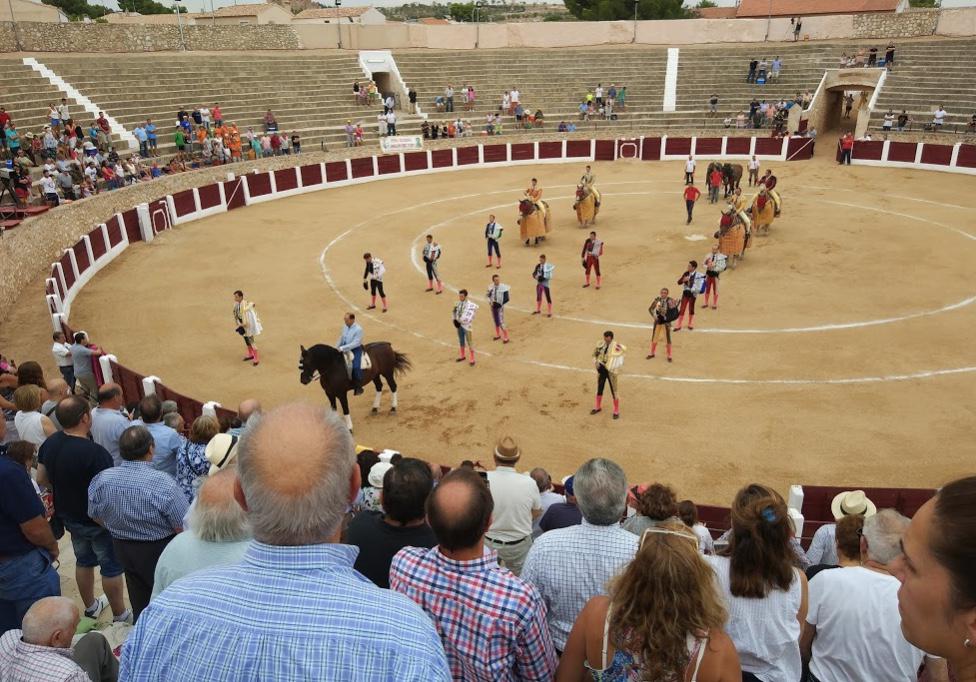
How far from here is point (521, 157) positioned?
3259 centimetres

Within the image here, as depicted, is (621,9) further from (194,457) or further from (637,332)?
(194,457)

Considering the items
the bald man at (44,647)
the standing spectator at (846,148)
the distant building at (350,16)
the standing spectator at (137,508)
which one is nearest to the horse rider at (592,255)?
the standing spectator at (137,508)

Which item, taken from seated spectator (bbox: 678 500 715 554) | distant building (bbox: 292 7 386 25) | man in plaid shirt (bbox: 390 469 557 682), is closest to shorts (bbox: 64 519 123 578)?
man in plaid shirt (bbox: 390 469 557 682)

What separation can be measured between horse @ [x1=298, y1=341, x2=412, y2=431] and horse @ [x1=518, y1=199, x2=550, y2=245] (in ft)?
28.5

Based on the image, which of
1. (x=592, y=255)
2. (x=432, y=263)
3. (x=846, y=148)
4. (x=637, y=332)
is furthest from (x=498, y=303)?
(x=846, y=148)

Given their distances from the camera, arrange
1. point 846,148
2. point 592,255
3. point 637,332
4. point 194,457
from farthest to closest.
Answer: point 846,148
point 592,255
point 637,332
point 194,457

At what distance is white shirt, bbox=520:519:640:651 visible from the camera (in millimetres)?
3412

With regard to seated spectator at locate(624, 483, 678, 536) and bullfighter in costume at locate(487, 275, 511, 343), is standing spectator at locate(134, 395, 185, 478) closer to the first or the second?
seated spectator at locate(624, 483, 678, 536)

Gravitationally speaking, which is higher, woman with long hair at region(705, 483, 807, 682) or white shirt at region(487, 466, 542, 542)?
Answer: woman with long hair at region(705, 483, 807, 682)

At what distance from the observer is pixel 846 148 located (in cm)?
2883

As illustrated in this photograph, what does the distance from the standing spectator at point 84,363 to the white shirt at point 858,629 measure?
10084 mm

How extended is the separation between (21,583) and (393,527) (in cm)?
265

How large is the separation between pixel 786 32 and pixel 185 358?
3883cm

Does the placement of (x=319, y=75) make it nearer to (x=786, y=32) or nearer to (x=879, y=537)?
(x=786, y=32)
